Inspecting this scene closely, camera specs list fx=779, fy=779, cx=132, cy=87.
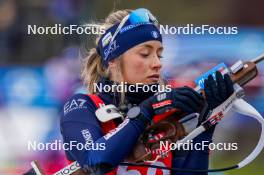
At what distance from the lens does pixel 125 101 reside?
5.21ft

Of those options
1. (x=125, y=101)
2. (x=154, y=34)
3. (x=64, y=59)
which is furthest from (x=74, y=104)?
(x=64, y=59)

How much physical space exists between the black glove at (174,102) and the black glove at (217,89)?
2 cm

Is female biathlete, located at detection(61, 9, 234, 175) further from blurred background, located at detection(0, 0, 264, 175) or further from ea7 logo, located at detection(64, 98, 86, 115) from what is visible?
blurred background, located at detection(0, 0, 264, 175)

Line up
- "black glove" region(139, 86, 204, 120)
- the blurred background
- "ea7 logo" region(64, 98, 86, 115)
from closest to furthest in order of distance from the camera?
1. "black glove" region(139, 86, 204, 120)
2. "ea7 logo" region(64, 98, 86, 115)
3. the blurred background

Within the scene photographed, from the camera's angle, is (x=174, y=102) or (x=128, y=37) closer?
(x=174, y=102)

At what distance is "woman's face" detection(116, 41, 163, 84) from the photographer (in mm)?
1533

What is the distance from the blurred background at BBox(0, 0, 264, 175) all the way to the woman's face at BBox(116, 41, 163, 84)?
1.37 m

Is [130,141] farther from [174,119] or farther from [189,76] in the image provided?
[189,76]

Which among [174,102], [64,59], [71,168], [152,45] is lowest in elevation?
[71,168]

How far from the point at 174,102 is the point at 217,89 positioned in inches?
3.3

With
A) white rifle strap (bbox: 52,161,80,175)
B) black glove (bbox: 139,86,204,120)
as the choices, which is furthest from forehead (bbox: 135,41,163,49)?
white rifle strap (bbox: 52,161,80,175)

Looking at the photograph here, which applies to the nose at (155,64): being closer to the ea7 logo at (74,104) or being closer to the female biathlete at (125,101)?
the female biathlete at (125,101)

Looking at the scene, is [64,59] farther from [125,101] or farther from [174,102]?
[174,102]

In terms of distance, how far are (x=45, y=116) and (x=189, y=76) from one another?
2.51 ft
